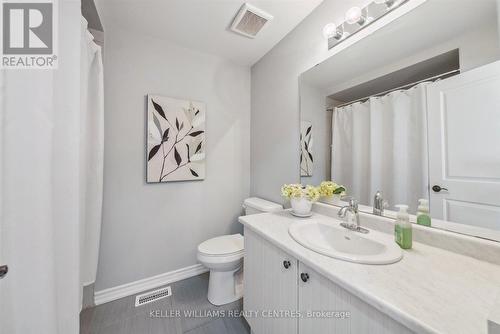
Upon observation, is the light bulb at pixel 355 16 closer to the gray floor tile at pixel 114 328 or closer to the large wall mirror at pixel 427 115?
the large wall mirror at pixel 427 115

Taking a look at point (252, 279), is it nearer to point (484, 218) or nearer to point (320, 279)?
point (320, 279)

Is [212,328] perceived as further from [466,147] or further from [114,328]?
[466,147]

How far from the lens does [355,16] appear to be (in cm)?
112

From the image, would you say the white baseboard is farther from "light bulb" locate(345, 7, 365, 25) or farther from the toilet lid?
"light bulb" locate(345, 7, 365, 25)

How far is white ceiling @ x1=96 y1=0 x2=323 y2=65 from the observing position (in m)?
1.36

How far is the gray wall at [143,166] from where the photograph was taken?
1.55 m

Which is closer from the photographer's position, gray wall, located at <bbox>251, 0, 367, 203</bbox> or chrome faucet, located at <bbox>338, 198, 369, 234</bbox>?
chrome faucet, located at <bbox>338, 198, 369, 234</bbox>

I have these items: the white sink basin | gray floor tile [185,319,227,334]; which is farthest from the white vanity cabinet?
gray floor tile [185,319,227,334]

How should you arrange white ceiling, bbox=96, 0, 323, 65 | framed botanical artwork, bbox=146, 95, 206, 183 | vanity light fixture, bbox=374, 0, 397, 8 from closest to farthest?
vanity light fixture, bbox=374, 0, 397, 8, white ceiling, bbox=96, 0, 323, 65, framed botanical artwork, bbox=146, 95, 206, 183

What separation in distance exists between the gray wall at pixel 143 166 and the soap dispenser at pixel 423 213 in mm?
1543

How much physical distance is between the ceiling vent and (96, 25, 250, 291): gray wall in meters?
0.48

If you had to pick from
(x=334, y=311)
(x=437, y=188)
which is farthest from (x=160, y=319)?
(x=437, y=188)

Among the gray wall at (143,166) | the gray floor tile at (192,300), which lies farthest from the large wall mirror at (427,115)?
the gray floor tile at (192,300)

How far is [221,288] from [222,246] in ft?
1.05
